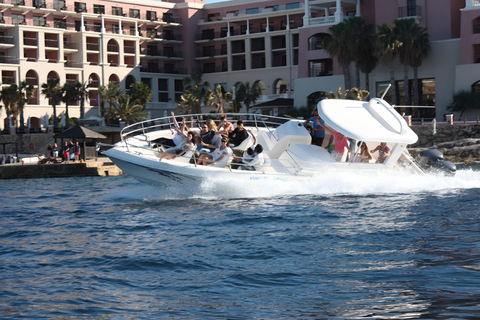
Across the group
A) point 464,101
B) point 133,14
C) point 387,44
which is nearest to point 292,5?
point 133,14

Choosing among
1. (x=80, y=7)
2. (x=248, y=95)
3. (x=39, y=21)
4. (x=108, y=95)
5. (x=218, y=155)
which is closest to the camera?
(x=218, y=155)

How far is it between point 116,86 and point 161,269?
2432 inches

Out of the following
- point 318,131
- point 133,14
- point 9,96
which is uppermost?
point 133,14

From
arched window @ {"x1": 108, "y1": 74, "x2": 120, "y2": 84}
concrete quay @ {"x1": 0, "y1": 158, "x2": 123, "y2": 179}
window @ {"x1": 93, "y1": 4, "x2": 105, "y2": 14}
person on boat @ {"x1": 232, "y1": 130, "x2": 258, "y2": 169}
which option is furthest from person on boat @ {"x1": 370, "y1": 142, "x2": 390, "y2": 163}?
window @ {"x1": 93, "y1": 4, "x2": 105, "y2": 14}

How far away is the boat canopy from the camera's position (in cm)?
1557

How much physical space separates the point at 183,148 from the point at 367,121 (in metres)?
4.61

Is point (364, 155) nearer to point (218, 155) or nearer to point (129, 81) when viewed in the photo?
point (218, 155)

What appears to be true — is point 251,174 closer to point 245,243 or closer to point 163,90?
point 245,243

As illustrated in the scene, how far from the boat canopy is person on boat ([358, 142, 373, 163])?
73 centimetres

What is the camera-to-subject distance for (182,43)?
82.4 meters

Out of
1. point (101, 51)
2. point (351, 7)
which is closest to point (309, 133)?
point (351, 7)

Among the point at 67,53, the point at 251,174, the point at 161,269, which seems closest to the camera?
the point at 161,269

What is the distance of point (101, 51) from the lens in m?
73.9

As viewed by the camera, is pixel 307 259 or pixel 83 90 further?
pixel 83 90
